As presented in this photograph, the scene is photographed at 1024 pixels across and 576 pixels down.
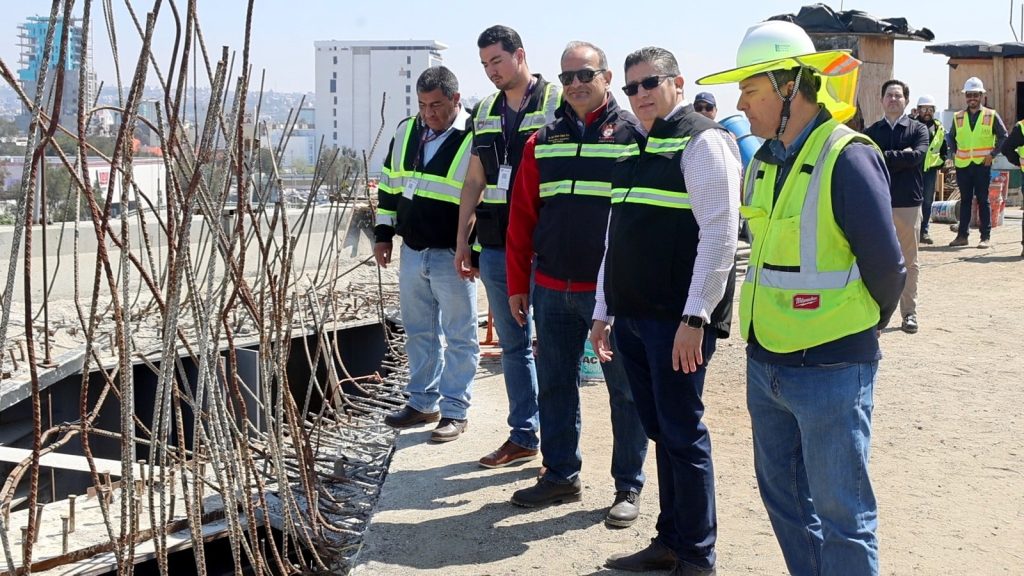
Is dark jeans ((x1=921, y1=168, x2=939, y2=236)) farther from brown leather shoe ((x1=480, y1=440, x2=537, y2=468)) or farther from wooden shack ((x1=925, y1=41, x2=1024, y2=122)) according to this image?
wooden shack ((x1=925, y1=41, x2=1024, y2=122))

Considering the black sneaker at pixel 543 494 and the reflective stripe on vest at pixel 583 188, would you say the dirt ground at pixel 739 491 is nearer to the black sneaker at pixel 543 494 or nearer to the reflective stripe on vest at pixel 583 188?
the black sneaker at pixel 543 494

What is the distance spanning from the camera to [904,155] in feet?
26.3

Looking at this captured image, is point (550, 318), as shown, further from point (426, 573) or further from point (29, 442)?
point (29, 442)

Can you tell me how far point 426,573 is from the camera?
382cm

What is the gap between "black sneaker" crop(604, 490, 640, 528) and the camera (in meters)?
4.13

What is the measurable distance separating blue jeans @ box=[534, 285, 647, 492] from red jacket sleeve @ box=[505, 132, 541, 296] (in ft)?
0.58

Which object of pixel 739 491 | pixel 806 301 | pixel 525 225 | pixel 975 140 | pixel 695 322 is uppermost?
pixel 975 140

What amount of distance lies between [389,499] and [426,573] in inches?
31.5

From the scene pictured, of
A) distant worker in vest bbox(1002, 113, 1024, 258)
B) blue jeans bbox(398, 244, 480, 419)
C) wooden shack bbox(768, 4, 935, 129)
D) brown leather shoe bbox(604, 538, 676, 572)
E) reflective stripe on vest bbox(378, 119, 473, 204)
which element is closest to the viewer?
brown leather shoe bbox(604, 538, 676, 572)

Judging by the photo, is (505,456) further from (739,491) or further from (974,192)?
(974,192)

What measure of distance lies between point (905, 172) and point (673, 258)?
5061 millimetres

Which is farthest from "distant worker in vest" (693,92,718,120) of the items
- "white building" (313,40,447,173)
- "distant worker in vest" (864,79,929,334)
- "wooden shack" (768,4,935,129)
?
"white building" (313,40,447,173)

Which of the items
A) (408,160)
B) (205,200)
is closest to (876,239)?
(205,200)

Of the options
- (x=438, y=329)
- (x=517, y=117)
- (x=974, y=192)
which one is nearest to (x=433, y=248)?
(x=438, y=329)
